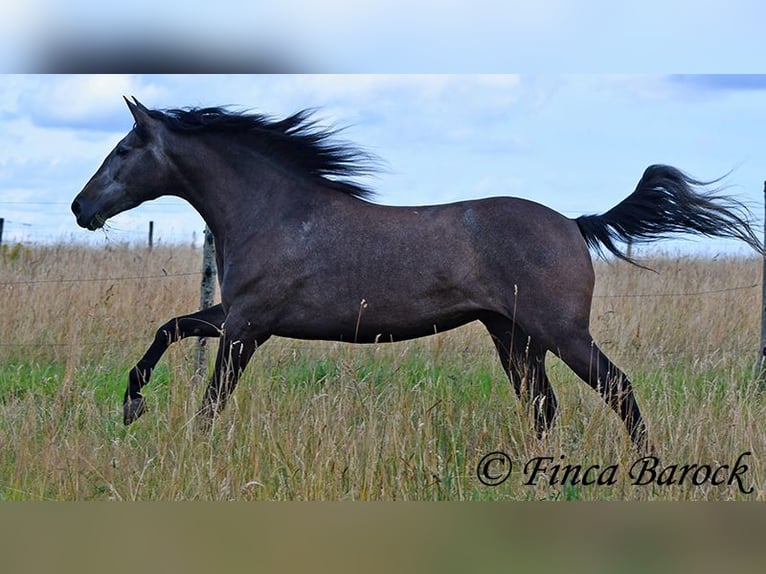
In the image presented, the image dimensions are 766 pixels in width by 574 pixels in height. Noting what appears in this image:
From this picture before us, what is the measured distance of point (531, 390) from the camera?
19.0 ft

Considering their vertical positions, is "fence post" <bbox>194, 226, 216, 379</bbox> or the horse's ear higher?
the horse's ear

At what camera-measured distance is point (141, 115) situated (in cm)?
618

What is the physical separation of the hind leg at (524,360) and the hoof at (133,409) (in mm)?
2397

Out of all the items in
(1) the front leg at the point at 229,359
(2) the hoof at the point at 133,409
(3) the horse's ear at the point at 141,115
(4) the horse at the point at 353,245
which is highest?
(3) the horse's ear at the point at 141,115

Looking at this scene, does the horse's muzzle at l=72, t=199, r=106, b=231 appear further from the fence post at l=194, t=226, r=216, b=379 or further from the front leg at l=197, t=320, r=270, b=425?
the fence post at l=194, t=226, r=216, b=379

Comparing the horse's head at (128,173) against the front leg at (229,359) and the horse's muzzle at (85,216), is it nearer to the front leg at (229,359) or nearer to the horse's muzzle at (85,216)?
the horse's muzzle at (85,216)

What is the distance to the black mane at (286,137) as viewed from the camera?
6.23 metres

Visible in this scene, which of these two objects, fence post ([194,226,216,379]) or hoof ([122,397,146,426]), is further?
fence post ([194,226,216,379])

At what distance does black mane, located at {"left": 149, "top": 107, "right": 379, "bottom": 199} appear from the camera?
623 centimetres

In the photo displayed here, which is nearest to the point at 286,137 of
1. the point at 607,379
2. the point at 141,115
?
the point at 141,115

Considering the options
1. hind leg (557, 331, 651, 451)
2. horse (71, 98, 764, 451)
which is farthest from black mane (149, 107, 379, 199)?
hind leg (557, 331, 651, 451)

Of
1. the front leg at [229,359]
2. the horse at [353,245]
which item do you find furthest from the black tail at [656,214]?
the front leg at [229,359]

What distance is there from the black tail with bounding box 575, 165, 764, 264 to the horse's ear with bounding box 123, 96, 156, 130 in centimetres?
312

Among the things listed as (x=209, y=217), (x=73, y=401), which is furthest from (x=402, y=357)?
(x=73, y=401)
